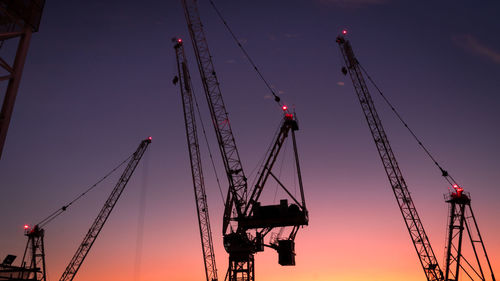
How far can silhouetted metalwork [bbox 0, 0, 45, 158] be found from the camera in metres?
9.00

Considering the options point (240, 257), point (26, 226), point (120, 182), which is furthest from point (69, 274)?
point (240, 257)

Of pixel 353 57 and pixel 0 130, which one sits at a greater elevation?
pixel 353 57

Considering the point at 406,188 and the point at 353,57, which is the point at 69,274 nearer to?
the point at 406,188

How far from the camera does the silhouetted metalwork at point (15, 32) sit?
354 inches

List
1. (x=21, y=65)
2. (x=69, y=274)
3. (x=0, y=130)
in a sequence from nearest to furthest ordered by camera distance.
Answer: (x=0, y=130)
(x=21, y=65)
(x=69, y=274)

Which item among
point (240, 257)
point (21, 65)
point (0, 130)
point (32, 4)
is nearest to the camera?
point (0, 130)

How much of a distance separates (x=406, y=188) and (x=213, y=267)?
164 feet

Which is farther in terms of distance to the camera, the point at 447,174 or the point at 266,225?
the point at 447,174

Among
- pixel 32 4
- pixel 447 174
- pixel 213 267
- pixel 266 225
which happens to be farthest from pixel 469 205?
pixel 32 4

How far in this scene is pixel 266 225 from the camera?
51.8 metres

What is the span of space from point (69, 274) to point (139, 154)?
3414 cm

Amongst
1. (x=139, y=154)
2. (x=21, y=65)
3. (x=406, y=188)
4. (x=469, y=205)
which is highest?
(x=139, y=154)

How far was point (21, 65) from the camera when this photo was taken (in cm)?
957

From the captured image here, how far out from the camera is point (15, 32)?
980cm
